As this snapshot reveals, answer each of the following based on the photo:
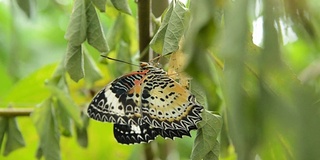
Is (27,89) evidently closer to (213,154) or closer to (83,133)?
(83,133)

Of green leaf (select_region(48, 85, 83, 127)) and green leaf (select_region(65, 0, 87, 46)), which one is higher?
green leaf (select_region(65, 0, 87, 46))

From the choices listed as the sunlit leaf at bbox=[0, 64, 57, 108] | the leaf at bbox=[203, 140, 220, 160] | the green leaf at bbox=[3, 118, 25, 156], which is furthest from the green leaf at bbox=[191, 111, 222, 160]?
the sunlit leaf at bbox=[0, 64, 57, 108]

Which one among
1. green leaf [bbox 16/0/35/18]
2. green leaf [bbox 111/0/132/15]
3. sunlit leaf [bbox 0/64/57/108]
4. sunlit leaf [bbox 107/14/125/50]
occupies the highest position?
green leaf [bbox 111/0/132/15]

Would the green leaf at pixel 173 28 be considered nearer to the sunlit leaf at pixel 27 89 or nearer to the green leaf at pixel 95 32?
the green leaf at pixel 95 32

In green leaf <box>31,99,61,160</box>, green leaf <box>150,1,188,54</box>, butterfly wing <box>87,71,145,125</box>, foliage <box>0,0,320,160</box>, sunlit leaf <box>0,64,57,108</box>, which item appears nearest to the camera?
foliage <box>0,0,320,160</box>

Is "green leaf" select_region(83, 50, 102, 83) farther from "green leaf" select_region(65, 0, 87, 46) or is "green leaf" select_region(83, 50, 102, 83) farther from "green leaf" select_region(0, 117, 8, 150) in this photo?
"green leaf" select_region(65, 0, 87, 46)

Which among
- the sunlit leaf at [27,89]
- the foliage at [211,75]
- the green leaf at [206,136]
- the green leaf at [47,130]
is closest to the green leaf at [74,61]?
the foliage at [211,75]

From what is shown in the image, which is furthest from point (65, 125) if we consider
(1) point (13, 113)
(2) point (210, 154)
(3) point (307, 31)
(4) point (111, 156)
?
(3) point (307, 31)
